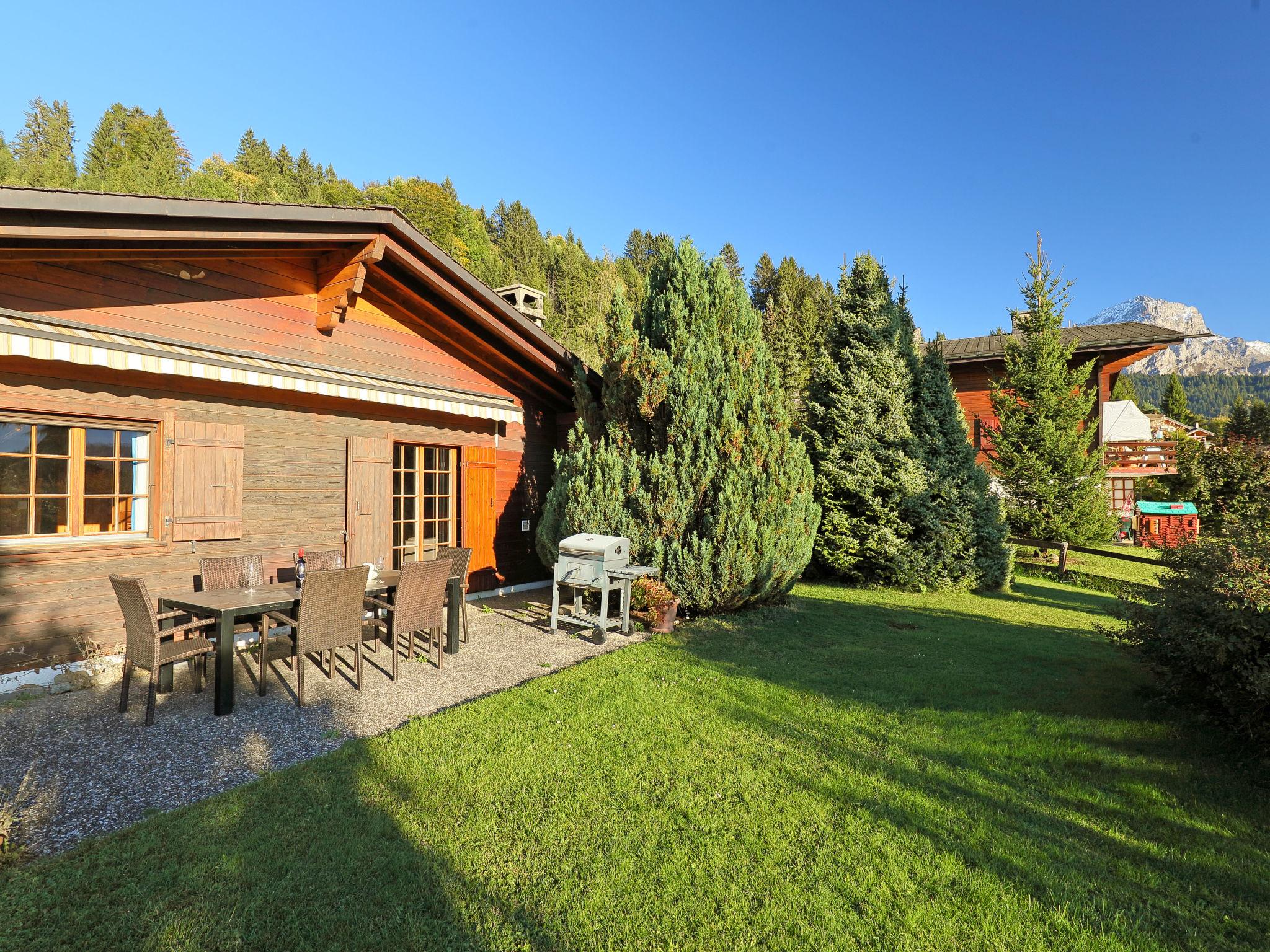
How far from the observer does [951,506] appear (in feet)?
31.8

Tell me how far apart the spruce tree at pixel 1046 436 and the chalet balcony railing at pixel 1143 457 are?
4.08 meters

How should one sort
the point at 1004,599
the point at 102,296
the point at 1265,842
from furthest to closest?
the point at 1004,599, the point at 102,296, the point at 1265,842

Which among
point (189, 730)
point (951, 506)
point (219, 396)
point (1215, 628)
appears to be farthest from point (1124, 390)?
point (189, 730)

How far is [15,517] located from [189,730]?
269 cm

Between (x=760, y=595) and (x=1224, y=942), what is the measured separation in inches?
212

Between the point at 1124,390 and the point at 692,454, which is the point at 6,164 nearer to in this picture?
the point at 692,454

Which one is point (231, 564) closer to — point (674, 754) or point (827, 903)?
point (674, 754)

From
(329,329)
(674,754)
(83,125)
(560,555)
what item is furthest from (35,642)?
(83,125)

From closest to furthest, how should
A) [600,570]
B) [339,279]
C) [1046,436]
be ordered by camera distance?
[600,570], [339,279], [1046,436]

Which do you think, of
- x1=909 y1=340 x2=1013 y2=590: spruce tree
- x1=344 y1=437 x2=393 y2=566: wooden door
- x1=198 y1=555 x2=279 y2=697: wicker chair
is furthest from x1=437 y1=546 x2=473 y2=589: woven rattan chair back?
x1=909 y1=340 x2=1013 y2=590: spruce tree

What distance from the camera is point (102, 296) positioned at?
16.7 feet

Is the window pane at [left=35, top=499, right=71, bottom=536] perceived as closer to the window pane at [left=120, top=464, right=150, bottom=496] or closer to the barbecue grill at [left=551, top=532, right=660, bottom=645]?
the window pane at [left=120, top=464, right=150, bottom=496]

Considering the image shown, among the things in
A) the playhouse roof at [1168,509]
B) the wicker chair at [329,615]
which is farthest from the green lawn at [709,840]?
the playhouse roof at [1168,509]

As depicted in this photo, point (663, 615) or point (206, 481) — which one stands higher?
point (206, 481)
